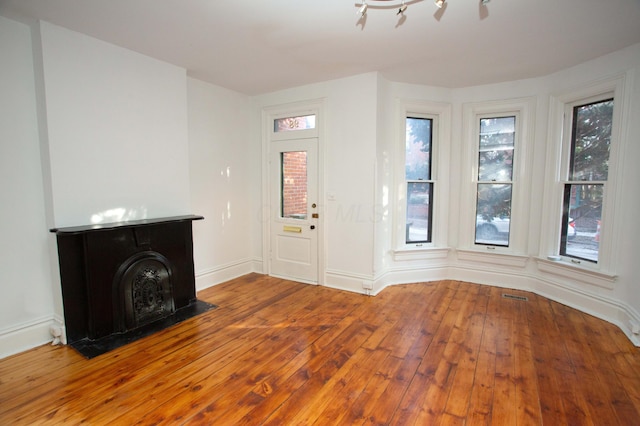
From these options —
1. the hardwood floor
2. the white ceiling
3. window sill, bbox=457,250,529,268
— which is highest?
the white ceiling

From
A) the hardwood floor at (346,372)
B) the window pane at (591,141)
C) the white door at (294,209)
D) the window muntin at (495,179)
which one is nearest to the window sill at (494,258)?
the window muntin at (495,179)

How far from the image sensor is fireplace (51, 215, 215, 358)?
2.67 meters

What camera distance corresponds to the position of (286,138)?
443cm

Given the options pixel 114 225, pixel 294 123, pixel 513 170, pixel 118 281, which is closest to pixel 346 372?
pixel 118 281

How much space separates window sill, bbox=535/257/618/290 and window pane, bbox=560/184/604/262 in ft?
0.57

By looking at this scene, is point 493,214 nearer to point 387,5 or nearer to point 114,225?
point 387,5

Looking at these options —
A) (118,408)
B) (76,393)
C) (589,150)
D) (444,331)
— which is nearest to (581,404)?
(444,331)

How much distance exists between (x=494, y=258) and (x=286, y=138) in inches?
131

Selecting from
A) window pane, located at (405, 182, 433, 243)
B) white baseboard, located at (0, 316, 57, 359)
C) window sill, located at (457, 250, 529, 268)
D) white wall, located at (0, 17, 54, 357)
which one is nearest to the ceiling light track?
window pane, located at (405, 182, 433, 243)

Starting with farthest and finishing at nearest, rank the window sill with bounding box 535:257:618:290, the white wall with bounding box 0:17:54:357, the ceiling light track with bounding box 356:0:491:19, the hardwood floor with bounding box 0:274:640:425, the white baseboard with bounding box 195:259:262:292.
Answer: the white baseboard with bounding box 195:259:262:292 → the window sill with bounding box 535:257:618:290 → the white wall with bounding box 0:17:54:357 → the ceiling light track with bounding box 356:0:491:19 → the hardwood floor with bounding box 0:274:640:425

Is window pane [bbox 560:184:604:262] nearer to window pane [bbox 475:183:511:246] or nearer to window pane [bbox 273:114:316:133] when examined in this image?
window pane [bbox 475:183:511:246]

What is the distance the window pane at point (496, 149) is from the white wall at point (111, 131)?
12.7ft

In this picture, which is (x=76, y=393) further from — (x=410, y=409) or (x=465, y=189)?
(x=465, y=189)

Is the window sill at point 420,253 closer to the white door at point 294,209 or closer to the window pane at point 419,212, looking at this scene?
the window pane at point 419,212
